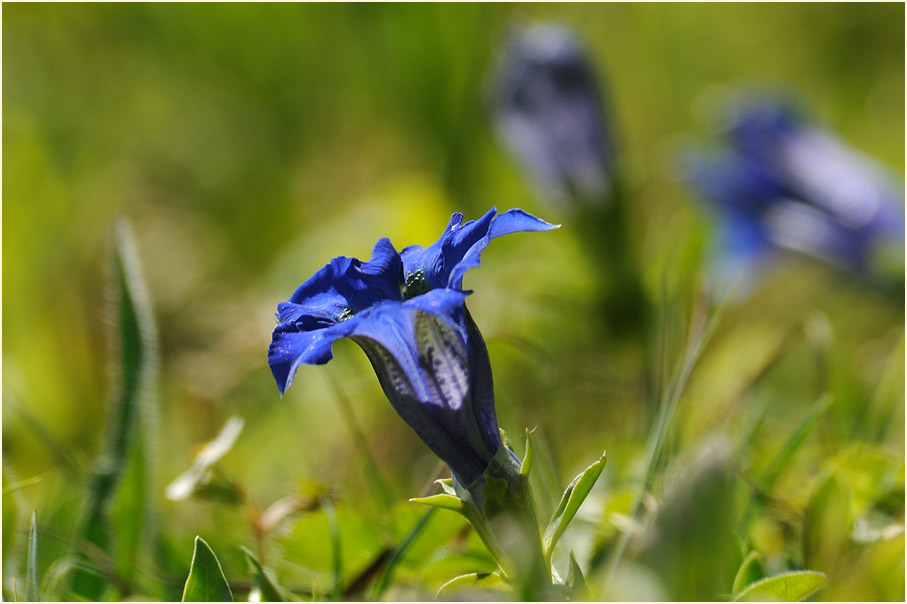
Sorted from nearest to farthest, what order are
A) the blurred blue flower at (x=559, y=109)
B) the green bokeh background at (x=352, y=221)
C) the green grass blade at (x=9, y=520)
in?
the green grass blade at (x=9, y=520), the green bokeh background at (x=352, y=221), the blurred blue flower at (x=559, y=109)

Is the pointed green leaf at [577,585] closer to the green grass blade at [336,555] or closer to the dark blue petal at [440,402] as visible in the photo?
the dark blue petal at [440,402]

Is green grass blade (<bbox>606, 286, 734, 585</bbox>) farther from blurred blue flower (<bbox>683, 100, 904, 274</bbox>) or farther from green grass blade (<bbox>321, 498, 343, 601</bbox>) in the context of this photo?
blurred blue flower (<bbox>683, 100, 904, 274</bbox>)

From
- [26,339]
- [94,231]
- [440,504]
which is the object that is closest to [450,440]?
[440,504]

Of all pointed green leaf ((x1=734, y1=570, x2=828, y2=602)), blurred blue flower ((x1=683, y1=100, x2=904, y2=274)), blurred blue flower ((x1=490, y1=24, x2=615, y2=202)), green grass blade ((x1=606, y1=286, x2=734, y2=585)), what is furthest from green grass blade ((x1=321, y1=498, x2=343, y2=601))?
blurred blue flower ((x1=683, y1=100, x2=904, y2=274))

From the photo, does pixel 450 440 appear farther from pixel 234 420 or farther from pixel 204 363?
pixel 204 363

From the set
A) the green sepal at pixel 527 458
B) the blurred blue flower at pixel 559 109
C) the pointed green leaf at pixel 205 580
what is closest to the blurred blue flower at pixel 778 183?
the blurred blue flower at pixel 559 109
